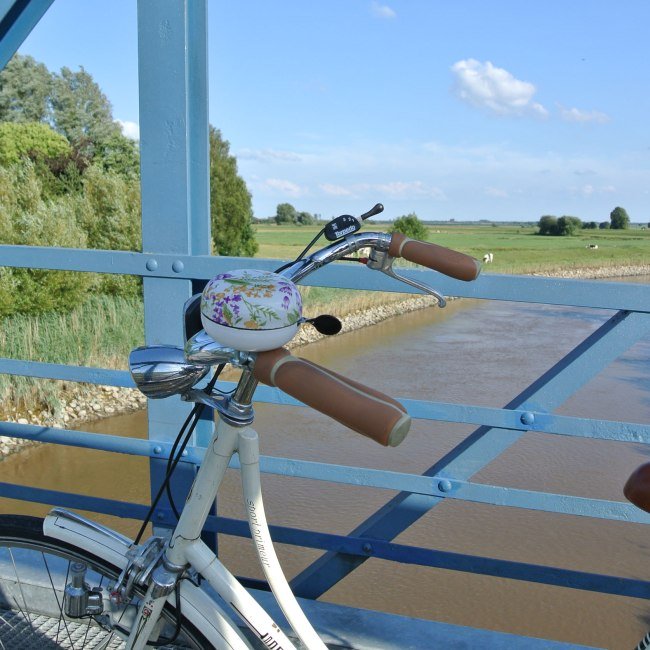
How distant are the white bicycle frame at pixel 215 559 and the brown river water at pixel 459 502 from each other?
121 inches

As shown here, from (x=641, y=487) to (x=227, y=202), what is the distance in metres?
14.4

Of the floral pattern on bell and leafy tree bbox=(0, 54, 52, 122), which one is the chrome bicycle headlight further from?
leafy tree bbox=(0, 54, 52, 122)

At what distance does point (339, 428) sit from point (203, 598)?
209 inches

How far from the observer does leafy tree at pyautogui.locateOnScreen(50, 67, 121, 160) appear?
28.4 metres

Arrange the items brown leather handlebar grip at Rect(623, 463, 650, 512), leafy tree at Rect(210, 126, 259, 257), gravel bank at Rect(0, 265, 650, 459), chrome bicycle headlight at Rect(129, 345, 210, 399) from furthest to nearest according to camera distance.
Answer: leafy tree at Rect(210, 126, 259, 257) < gravel bank at Rect(0, 265, 650, 459) < chrome bicycle headlight at Rect(129, 345, 210, 399) < brown leather handlebar grip at Rect(623, 463, 650, 512)

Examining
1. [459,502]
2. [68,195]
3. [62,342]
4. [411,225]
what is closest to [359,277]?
[459,502]

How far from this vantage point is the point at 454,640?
1.84 m

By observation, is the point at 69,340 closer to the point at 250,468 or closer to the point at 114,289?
the point at 114,289

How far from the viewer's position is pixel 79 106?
2961cm

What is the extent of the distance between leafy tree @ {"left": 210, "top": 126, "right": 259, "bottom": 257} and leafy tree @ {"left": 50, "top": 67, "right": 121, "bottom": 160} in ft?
43.7

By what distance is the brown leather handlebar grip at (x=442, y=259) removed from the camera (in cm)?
129

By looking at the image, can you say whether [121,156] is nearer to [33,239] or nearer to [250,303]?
[33,239]

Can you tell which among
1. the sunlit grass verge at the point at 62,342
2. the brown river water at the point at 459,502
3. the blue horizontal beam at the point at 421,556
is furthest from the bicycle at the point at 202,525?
the sunlit grass verge at the point at 62,342

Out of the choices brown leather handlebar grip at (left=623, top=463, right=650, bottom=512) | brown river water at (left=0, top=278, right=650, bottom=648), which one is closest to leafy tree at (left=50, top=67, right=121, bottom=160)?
brown river water at (left=0, top=278, right=650, bottom=648)
